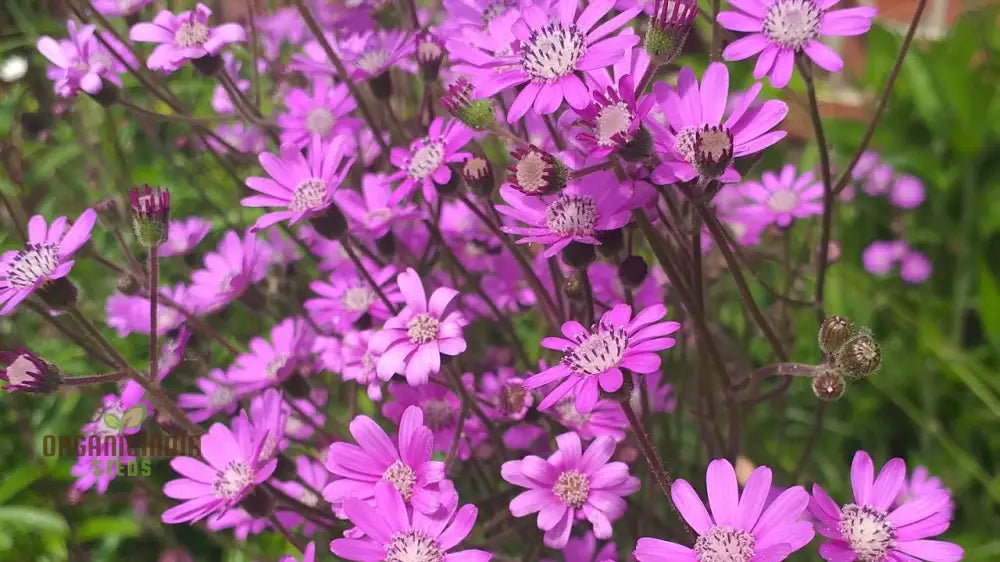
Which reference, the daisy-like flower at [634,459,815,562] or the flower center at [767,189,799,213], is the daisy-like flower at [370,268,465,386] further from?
the flower center at [767,189,799,213]

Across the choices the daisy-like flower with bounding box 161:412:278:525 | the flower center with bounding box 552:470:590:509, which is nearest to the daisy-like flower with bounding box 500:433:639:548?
the flower center with bounding box 552:470:590:509

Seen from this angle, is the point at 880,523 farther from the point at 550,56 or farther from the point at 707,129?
the point at 550,56

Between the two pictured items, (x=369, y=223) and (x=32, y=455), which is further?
(x=32, y=455)

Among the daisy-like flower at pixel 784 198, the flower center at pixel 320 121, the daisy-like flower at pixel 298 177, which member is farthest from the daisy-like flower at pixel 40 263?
the daisy-like flower at pixel 784 198

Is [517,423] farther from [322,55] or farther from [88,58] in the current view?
[88,58]

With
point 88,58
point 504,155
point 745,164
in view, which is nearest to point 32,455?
point 88,58

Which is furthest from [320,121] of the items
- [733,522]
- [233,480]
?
[733,522]

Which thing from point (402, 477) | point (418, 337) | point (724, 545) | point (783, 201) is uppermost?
point (783, 201)
